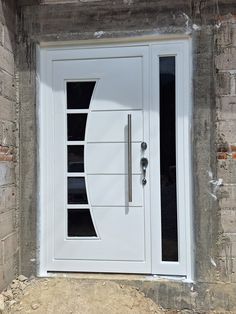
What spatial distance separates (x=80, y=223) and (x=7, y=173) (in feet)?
2.46

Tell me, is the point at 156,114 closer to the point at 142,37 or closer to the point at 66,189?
the point at 142,37

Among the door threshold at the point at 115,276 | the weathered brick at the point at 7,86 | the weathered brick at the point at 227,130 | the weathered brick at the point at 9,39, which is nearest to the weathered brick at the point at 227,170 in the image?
the weathered brick at the point at 227,130

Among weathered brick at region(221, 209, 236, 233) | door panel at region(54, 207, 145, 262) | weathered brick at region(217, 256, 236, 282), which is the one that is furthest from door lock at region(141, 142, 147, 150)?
weathered brick at region(217, 256, 236, 282)

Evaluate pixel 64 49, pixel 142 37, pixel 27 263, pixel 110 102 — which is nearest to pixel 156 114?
pixel 110 102

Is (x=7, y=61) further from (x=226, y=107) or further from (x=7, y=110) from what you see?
(x=226, y=107)

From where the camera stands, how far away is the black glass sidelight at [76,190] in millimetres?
3729

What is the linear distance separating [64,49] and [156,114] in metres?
0.98

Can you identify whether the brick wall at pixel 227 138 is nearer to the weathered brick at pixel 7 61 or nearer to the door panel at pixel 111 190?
the door panel at pixel 111 190

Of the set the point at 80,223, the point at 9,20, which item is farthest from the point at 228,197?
the point at 9,20

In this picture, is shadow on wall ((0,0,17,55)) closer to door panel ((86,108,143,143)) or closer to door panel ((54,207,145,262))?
door panel ((86,108,143,143))

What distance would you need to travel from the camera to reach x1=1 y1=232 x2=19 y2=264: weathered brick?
3.51 meters

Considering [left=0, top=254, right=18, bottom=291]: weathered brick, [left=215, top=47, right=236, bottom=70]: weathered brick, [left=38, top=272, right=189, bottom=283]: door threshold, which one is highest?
[left=215, top=47, right=236, bottom=70]: weathered brick

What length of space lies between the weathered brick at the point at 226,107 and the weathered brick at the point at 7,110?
1.72 meters

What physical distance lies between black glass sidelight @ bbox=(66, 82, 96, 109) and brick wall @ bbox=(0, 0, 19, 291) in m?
0.48
